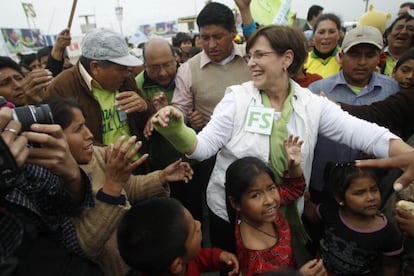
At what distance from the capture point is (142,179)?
1844 millimetres

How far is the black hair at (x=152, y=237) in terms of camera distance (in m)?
1.18

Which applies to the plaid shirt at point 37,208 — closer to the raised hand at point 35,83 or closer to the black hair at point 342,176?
the raised hand at point 35,83

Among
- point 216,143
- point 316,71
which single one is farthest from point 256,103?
point 316,71

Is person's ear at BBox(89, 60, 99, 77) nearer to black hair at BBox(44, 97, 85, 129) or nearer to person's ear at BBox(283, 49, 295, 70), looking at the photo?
black hair at BBox(44, 97, 85, 129)

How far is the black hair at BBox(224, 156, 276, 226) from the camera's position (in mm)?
1537

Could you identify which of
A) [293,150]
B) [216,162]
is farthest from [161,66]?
[293,150]

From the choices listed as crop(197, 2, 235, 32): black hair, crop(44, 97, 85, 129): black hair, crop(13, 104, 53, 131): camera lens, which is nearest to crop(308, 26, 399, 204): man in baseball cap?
crop(197, 2, 235, 32): black hair

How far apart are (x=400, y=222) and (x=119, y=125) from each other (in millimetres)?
1894

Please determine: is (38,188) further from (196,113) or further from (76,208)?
(196,113)

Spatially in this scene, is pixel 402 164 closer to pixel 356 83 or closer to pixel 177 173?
pixel 356 83

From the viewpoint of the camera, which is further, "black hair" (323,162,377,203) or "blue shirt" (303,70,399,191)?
"blue shirt" (303,70,399,191)

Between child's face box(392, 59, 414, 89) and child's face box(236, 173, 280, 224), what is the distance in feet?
4.41

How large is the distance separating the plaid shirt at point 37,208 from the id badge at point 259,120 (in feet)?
2.92

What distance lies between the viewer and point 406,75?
7.07ft
